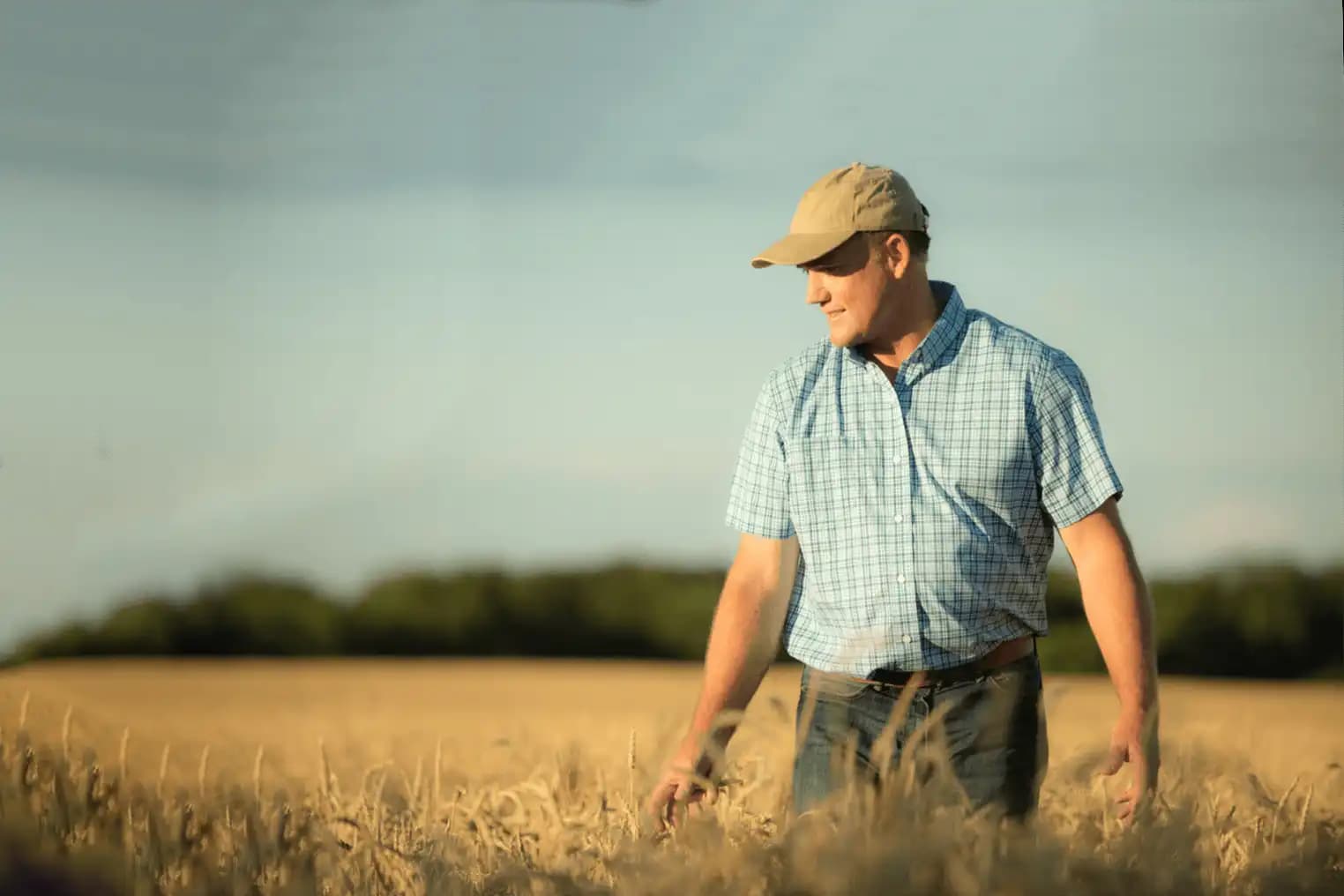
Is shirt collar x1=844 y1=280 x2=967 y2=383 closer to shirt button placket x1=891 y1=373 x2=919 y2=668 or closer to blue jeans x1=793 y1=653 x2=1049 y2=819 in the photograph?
shirt button placket x1=891 y1=373 x2=919 y2=668

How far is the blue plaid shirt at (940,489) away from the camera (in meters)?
3.77

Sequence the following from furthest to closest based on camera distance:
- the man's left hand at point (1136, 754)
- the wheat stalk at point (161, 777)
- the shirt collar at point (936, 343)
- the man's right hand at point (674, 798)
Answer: the wheat stalk at point (161, 777), the shirt collar at point (936, 343), the man's right hand at point (674, 798), the man's left hand at point (1136, 754)

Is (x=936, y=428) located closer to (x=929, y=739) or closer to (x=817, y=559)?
(x=817, y=559)

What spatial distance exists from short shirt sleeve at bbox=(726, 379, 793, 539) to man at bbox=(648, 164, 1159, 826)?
0.04 meters

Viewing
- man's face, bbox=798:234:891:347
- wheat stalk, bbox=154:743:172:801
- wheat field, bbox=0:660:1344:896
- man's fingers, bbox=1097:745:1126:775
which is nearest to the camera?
wheat field, bbox=0:660:1344:896

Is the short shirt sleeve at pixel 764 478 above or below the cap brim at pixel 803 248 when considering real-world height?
below

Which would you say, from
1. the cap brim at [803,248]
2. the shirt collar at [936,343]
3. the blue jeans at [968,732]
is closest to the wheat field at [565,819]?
the blue jeans at [968,732]

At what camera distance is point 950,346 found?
12.8ft

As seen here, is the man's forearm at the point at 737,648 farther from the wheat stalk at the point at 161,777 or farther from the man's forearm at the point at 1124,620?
the wheat stalk at the point at 161,777

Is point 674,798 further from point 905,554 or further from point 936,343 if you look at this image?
point 936,343

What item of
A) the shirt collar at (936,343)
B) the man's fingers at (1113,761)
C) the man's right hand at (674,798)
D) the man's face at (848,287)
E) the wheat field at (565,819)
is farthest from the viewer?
the shirt collar at (936,343)

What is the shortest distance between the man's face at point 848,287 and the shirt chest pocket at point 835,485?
0.30 m

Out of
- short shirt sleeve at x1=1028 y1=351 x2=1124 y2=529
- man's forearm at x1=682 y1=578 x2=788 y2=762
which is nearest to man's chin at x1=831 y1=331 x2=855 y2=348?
short shirt sleeve at x1=1028 y1=351 x2=1124 y2=529

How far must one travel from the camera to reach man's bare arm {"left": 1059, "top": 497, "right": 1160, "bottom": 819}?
145 inches
